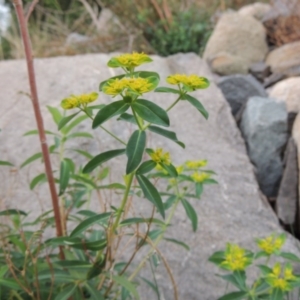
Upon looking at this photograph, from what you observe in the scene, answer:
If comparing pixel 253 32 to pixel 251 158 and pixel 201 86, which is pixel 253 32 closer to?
pixel 251 158

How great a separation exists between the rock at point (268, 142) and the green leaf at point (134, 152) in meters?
1.87

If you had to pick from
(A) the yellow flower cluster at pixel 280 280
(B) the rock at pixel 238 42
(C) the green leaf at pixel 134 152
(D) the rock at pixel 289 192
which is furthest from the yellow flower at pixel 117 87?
(B) the rock at pixel 238 42

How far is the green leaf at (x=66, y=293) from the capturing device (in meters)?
1.33

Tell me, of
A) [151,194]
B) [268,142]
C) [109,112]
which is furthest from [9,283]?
[268,142]

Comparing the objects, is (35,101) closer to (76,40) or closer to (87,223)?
(87,223)

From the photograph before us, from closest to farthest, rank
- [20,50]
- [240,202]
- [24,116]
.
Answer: [240,202] < [24,116] < [20,50]

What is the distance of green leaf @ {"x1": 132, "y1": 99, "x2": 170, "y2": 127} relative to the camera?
1.12 m

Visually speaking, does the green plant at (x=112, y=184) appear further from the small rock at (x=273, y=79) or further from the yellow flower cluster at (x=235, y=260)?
the small rock at (x=273, y=79)

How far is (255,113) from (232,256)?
154 centimetres

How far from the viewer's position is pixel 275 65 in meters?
4.23

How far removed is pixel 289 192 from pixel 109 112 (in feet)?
5.70

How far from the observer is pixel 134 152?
1.15 metres

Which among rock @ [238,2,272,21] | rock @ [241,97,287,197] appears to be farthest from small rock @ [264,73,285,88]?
rock @ [238,2,272,21]

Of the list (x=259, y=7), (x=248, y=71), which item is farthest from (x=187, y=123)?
(x=259, y=7)
